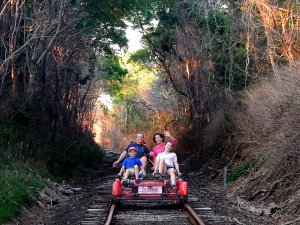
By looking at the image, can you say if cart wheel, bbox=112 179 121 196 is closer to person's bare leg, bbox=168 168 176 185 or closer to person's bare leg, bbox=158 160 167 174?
person's bare leg, bbox=168 168 176 185

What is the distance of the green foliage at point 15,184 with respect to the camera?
12117 mm

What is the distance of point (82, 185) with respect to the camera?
2147 cm

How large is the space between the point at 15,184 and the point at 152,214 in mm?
3724

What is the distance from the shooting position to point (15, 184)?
14.0m

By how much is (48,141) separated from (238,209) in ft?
38.0

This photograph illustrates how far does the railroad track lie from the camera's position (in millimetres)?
11195

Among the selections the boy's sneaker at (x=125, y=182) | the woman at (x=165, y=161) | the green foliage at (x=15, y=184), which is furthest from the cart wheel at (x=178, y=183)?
the green foliage at (x=15, y=184)

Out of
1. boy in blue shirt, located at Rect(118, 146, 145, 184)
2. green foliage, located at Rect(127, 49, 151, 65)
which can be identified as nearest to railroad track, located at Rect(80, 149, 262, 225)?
boy in blue shirt, located at Rect(118, 146, 145, 184)

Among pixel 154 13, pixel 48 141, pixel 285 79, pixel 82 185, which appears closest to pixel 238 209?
pixel 285 79

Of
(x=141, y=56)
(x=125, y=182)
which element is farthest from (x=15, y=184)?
(x=141, y=56)

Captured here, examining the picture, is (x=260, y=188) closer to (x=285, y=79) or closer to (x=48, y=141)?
(x=285, y=79)

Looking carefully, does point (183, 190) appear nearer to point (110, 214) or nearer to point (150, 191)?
point (150, 191)

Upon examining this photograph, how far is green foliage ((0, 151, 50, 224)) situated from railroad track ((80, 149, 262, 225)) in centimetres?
153

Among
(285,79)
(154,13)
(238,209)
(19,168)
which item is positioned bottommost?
(238,209)
